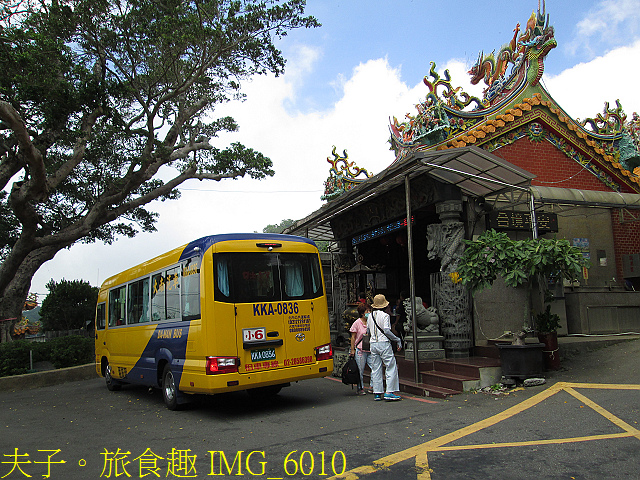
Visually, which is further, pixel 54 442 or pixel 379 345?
pixel 379 345

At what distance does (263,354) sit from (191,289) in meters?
1.57

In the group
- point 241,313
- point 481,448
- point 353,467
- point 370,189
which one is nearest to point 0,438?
point 241,313

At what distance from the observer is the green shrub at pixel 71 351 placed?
15.4 m

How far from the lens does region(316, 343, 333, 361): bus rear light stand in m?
8.34

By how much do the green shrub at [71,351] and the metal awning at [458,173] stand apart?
1019cm

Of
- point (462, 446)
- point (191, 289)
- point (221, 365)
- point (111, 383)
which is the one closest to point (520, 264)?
point (462, 446)

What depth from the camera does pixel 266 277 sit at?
26.5 feet

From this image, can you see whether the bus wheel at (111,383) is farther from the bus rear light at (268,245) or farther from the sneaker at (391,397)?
the sneaker at (391,397)

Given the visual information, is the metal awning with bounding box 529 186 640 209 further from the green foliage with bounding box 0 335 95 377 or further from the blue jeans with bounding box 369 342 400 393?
the green foliage with bounding box 0 335 95 377

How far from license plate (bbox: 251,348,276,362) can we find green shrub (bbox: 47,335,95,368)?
34.8 ft

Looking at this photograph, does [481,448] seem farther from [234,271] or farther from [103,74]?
[103,74]

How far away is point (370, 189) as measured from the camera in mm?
10508

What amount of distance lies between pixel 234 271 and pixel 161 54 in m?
9.99

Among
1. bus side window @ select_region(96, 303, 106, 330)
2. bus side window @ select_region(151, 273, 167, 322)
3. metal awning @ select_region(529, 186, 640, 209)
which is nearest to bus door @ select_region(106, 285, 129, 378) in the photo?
bus side window @ select_region(96, 303, 106, 330)
